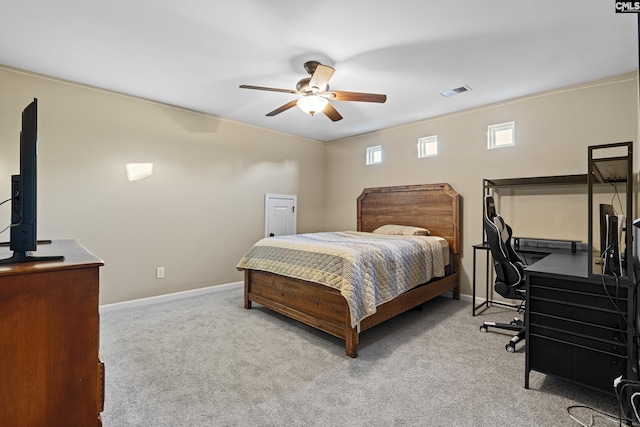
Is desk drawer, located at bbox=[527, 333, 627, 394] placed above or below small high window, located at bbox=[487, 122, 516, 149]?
below

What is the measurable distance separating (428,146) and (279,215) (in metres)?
Result: 2.60

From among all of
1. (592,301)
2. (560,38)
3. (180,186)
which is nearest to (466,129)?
(560,38)

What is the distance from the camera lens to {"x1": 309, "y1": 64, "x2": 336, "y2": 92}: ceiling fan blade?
2.50 m

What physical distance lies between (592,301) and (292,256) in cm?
230

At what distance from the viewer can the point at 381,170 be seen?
5031 mm

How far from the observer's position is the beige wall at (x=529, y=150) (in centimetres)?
314

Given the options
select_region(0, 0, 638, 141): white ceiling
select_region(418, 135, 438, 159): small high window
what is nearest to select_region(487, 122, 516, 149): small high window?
select_region(0, 0, 638, 141): white ceiling

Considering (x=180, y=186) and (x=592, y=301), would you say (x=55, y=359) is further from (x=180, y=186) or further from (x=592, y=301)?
(x=180, y=186)

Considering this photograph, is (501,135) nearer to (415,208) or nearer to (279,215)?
(415,208)

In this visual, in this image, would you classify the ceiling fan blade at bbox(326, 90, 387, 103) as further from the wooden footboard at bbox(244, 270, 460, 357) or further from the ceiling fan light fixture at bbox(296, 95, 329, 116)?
the wooden footboard at bbox(244, 270, 460, 357)

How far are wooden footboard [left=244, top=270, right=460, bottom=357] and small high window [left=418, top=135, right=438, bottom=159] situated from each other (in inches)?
71.3

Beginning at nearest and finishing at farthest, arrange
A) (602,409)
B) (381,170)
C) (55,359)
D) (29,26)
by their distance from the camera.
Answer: (55,359) < (602,409) < (29,26) < (381,170)

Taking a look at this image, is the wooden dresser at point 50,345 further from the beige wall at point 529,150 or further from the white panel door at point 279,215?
the beige wall at point 529,150

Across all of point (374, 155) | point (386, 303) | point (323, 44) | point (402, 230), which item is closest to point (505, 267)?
point (386, 303)
